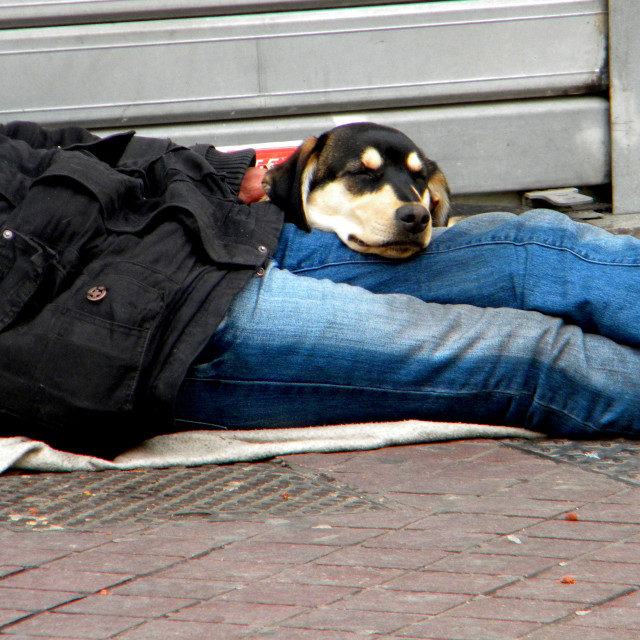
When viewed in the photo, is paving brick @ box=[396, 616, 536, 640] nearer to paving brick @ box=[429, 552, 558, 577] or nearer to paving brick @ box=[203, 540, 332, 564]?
paving brick @ box=[429, 552, 558, 577]

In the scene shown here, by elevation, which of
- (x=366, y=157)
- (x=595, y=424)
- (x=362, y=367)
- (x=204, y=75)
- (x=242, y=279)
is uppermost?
(x=204, y=75)

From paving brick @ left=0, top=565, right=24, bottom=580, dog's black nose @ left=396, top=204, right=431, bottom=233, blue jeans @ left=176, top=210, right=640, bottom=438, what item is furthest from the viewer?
dog's black nose @ left=396, top=204, right=431, bottom=233

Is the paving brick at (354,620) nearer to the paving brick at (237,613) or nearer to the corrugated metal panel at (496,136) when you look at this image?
the paving brick at (237,613)

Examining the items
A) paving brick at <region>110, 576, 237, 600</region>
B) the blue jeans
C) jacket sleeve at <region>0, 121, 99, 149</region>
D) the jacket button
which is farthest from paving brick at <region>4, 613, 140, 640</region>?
jacket sleeve at <region>0, 121, 99, 149</region>

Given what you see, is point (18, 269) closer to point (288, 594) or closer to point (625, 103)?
point (288, 594)

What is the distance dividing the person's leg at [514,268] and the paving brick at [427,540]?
110 cm

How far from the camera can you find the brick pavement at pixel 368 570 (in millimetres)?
1951

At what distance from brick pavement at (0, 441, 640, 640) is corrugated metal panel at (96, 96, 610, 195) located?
116 inches

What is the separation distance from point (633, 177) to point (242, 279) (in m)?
3.27

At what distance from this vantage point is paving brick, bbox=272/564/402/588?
2.16 metres

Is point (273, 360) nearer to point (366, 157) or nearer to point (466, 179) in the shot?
point (366, 157)

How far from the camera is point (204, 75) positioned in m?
5.35

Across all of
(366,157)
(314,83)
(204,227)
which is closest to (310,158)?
(366,157)

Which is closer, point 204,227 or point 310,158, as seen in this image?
point 204,227
